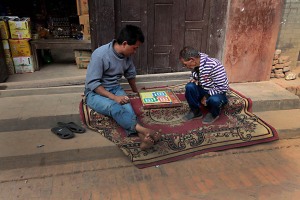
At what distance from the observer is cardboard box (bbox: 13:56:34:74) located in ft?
15.5

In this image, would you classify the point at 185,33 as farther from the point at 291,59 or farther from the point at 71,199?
the point at 71,199

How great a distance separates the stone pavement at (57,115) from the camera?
9.47 feet

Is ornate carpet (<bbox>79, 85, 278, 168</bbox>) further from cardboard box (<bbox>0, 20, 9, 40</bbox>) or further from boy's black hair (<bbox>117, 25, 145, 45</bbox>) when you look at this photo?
cardboard box (<bbox>0, 20, 9, 40</bbox>)

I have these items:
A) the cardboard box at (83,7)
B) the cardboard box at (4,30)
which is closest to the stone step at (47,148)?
the cardboard box at (4,30)

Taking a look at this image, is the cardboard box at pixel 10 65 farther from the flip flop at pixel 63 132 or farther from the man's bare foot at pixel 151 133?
the man's bare foot at pixel 151 133

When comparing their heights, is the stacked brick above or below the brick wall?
below

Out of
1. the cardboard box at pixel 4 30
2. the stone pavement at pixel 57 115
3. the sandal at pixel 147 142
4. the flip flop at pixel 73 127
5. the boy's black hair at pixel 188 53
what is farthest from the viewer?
the cardboard box at pixel 4 30

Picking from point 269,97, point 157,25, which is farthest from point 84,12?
point 269,97

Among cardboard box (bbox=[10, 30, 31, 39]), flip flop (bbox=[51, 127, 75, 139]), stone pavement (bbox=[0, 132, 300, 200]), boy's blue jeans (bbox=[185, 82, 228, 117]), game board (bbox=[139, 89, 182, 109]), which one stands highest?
cardboard box (bbox=[10, 30, 31, 39])

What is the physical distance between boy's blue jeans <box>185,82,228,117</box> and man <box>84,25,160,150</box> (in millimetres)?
782

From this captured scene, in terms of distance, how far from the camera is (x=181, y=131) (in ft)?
10.6

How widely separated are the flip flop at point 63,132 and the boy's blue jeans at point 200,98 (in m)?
1.54

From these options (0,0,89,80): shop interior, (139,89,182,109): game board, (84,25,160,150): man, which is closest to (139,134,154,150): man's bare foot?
(84,25,160,150): man

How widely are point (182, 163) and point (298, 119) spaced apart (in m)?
2.00
